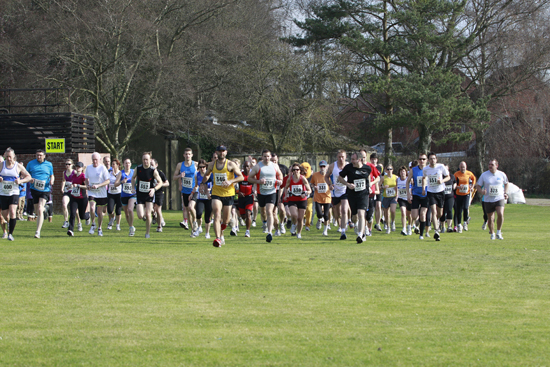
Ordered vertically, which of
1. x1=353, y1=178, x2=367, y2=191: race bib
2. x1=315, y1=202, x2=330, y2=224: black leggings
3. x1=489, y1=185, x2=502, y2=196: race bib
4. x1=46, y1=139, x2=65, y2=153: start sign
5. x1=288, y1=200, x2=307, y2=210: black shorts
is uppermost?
x1=46, y1=139, x2=65, y2=153: start sign

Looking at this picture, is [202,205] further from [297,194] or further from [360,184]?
[360,184]

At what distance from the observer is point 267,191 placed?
48.8 feet

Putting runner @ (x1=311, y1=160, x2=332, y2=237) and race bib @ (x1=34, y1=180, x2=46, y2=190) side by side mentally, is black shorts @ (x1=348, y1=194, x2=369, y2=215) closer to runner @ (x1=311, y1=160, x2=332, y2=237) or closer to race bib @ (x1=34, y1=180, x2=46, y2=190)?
runner @ (x1=311, y1=160, x2=332, y2=237)

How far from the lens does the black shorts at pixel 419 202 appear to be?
15969 millimetres

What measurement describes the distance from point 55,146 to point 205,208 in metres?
12.8

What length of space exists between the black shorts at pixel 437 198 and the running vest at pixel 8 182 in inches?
386

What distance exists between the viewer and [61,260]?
1118 centimetres

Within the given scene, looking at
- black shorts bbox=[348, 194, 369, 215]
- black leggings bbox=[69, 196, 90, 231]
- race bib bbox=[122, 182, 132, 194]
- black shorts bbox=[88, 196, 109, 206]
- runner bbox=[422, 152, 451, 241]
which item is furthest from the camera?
race bib bbox=[122, 182, 132, 194]

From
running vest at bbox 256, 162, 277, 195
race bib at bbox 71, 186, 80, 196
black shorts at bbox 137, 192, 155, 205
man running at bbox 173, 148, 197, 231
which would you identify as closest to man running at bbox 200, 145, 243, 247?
running vest at bbox 256, 162, 277, 195

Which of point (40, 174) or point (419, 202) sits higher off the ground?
point (40, 174)

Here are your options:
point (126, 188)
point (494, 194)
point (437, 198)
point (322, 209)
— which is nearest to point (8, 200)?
point (126, 188)

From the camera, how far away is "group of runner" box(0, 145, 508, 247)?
14445 mm

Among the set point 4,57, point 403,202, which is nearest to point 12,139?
point 4,57

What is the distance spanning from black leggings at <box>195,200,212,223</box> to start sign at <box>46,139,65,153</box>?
11.7m
